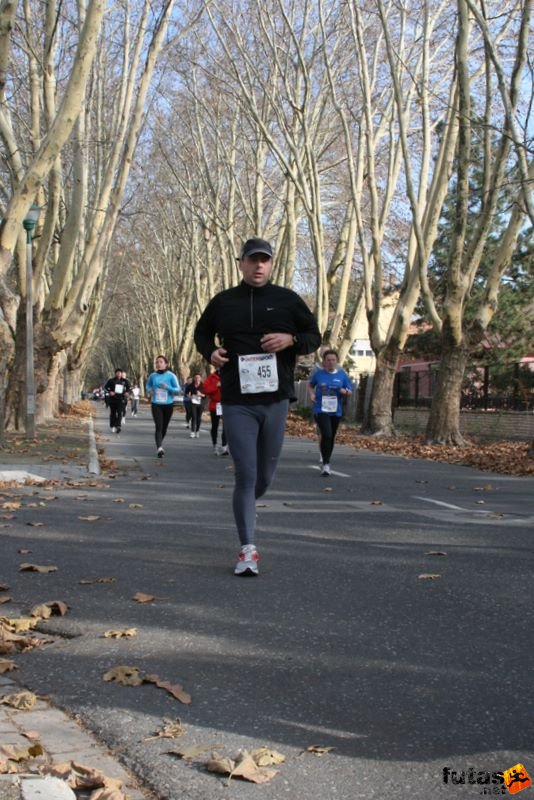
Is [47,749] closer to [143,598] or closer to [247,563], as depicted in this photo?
[143,598]

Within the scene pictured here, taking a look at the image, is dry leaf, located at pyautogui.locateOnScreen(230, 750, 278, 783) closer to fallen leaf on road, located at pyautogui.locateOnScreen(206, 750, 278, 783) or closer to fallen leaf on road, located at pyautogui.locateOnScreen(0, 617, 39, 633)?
fallen leaf on road, located at pyautogui.locateOnScreen(206, 750, 278, 783)

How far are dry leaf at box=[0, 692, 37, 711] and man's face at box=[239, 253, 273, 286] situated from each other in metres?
3.19

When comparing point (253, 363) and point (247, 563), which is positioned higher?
point (253, 363)

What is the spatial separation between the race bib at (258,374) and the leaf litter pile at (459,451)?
32.7 feet

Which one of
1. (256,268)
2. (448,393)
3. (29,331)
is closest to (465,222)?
(448,393)

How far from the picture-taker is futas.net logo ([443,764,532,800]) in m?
3.03

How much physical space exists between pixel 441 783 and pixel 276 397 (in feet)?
11.3

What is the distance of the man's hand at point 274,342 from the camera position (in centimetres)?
617

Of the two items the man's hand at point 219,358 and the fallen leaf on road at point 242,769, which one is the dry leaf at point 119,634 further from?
the man's hand at point 219,358

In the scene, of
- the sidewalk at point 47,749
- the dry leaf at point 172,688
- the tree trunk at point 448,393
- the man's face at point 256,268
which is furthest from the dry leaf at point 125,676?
the tree trunk at point 448,393

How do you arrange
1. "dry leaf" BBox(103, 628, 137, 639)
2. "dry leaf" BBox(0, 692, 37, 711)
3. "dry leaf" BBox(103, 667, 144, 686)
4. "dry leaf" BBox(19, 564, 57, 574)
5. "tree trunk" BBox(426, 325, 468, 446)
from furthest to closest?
1. "tree trunk" BBox(426, 325, 468, 446)
2. "dry leaf" BBox(19, 564, 57, 574)
3. "dry leaf" BBox(103, 628, 137, 639)
4. "dry leaf" BBox(103, 667, 144, 686)
5. "dry leaf" BBox(0, 692, 37, 711)

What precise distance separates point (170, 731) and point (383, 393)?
24.3 metres

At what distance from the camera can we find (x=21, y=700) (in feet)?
12.3

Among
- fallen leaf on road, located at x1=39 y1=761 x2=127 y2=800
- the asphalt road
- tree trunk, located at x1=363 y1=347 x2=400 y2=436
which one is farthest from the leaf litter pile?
fallen leaf on road, located at x1=39 y1=761 x2=127 y2=800
